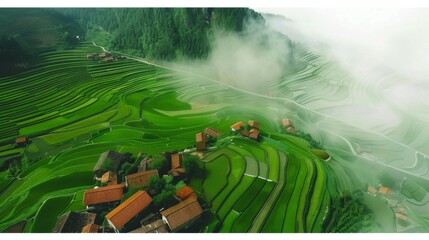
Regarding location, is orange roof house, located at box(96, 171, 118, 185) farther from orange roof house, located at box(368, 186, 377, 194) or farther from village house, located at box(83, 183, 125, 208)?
orange roof house, located at box(368, 186, 377, 194)

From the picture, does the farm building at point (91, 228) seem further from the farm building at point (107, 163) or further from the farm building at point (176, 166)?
the farm building at point (176, 166)

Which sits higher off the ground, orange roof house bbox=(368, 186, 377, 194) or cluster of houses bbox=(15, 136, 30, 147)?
cluster of houses bbox=(15, 136, 30, 147)

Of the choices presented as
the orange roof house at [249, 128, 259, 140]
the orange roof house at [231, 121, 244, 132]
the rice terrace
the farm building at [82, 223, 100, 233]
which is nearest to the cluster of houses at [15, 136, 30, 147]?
the rice terrace

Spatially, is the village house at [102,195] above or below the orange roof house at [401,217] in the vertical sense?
above

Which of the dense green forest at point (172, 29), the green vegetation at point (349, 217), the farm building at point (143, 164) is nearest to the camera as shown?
the green vegetation at point (349, 217)

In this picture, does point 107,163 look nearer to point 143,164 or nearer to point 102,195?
point 143,164

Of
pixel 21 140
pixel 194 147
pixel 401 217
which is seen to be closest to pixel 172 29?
pixel 21 140

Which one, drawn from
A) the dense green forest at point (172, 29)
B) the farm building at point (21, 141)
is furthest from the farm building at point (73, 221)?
the dense green forest at point (172, 29)
